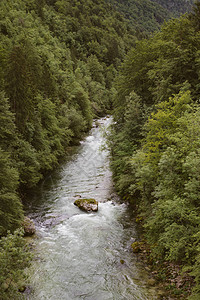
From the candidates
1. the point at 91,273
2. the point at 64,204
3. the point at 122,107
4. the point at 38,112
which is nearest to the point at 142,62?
the point at 122,107

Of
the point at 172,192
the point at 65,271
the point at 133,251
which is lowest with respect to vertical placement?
the point at 133,251

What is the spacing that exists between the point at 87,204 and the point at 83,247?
512 cm

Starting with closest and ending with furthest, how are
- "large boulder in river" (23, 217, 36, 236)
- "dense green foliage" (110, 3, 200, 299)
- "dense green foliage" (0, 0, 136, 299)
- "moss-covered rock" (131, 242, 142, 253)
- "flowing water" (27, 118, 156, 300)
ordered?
1. "dense green foliage" (110, 3, 200, 299)
2. "flowing water" (27, 118, 156, 300)
3. "dense green foliage" (0, 0, 136, 299)
4. "moss-covered rock" (131, 242, 142, 253)
5. "large boulder in river" (23, 217, 36, 236)

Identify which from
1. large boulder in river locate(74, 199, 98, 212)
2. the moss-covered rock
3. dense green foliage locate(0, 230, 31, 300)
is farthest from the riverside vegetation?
large boulder in river locate(74, 199, 98, 212)

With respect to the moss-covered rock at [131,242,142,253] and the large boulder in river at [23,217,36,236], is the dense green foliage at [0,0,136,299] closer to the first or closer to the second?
the large boulder in river at [23,217,36,236]

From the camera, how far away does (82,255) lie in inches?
520

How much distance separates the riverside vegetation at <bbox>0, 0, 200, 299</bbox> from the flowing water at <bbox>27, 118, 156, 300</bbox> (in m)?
1.39

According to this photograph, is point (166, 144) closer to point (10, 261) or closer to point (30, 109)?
point (10, 261)

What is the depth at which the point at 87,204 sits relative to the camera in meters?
18.9

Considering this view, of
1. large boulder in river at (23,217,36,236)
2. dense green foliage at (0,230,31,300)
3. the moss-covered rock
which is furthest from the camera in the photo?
large boulder in river at (23,217,36,236)

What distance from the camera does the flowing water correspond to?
10.7 m

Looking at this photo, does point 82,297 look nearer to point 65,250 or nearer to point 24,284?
point 24,284

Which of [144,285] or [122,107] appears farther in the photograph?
[122,107]

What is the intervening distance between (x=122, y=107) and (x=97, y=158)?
915 centimetres
